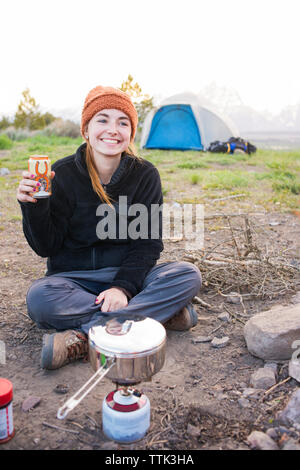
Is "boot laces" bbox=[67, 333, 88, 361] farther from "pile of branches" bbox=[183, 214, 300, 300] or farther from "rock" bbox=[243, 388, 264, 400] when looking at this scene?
"pile of branches" bbox=[183, 214, 300, 300]

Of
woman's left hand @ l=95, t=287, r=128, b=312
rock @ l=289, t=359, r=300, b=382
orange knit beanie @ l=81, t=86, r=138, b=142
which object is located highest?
orange knit beanie @ l=81, t=86, r=138, b=142

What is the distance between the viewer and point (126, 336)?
160 cm

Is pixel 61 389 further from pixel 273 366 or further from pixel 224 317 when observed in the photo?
pixel 224 317

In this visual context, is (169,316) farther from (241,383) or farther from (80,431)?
(80,431)

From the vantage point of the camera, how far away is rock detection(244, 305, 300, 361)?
85.4 inches

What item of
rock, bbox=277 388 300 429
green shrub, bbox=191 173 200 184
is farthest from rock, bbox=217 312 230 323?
green shrub, bbox=191 173 200 184

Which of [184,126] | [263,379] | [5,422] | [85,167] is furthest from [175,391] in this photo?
[184,126]

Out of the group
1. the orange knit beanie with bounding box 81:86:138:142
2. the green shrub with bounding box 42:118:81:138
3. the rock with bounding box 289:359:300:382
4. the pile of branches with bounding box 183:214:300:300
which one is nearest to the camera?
the rock with bounding box 289:359:300:382

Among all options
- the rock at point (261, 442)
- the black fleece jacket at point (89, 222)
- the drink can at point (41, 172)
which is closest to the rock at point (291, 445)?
the rock at point (261, 442)

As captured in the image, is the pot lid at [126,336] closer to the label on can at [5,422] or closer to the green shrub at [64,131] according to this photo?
the label on can at [5,422]

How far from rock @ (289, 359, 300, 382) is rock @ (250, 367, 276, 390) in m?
0.08

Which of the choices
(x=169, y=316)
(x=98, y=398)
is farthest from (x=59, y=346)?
(x=169, y=316)

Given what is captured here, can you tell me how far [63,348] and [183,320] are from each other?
0.74 meters

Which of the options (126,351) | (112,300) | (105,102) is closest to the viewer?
(126,351)
